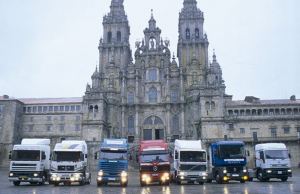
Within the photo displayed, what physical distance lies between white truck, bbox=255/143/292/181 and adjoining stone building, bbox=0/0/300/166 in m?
34.2

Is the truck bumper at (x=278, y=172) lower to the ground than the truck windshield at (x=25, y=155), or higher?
lower

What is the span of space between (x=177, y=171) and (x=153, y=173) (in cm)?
236

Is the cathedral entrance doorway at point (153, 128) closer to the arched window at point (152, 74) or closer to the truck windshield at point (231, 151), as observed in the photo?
the arched window at point (152, 74)

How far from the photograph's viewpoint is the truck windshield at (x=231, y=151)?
34.7 m

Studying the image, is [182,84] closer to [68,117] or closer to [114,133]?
[114,133]

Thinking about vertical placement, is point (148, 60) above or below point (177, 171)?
above

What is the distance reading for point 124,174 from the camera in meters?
33.5

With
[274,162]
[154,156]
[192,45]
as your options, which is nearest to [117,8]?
[192,45]

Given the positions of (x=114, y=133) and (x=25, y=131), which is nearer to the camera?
(x=114, y=133)

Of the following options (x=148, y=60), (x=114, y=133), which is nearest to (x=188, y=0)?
(x=148, y=60)

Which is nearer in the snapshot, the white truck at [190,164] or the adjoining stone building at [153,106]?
the white truck at [190,164]

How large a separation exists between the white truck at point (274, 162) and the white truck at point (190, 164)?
263 inches

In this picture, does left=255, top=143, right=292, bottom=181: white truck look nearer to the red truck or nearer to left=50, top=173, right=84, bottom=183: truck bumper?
the red truck

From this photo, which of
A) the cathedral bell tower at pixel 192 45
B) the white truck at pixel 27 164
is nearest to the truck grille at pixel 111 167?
the white truck at pixel 27 164
